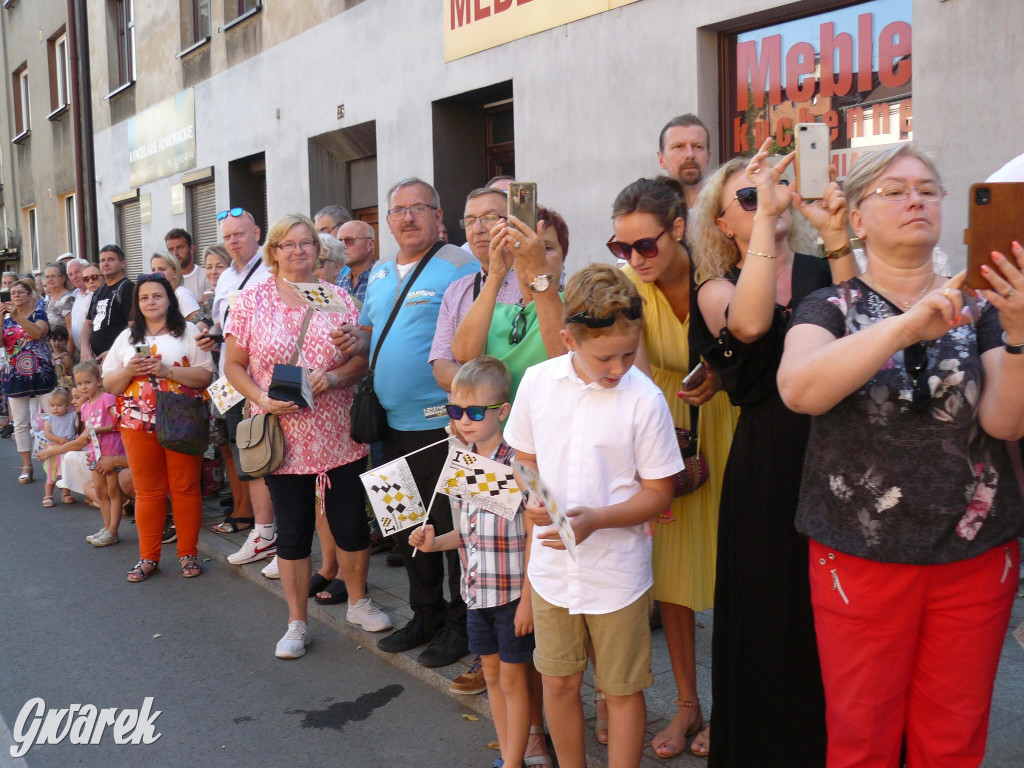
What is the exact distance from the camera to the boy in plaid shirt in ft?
10.4

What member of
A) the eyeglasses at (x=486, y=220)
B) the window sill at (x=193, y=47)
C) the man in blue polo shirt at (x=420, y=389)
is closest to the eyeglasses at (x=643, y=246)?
the eyeglasses at (x=486, y=220)

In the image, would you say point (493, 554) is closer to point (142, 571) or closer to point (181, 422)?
point (181, 422)

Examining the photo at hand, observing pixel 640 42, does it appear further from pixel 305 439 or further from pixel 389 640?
pixel 389 640

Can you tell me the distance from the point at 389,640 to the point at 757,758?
2249mm

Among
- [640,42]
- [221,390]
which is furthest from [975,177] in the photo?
[221,390]

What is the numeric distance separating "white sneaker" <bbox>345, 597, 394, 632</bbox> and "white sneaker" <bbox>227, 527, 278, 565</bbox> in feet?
4.64

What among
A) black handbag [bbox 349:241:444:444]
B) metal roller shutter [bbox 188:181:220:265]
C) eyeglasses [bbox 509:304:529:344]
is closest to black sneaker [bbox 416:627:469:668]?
black handbag [bbox 349:241:444:444]

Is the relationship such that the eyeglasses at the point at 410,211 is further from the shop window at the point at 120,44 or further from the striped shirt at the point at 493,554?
the shop window at the point at 120,44

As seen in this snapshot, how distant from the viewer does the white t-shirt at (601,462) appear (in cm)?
272

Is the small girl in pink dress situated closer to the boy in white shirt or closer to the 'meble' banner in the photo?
the 'meble' banner

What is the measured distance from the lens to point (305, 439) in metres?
4.55

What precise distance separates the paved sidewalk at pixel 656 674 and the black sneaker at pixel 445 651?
0.03 meters

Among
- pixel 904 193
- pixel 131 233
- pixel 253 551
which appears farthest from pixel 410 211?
pixel 131 233

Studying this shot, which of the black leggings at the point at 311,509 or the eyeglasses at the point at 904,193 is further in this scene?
the black leggings at the point at 311,509
